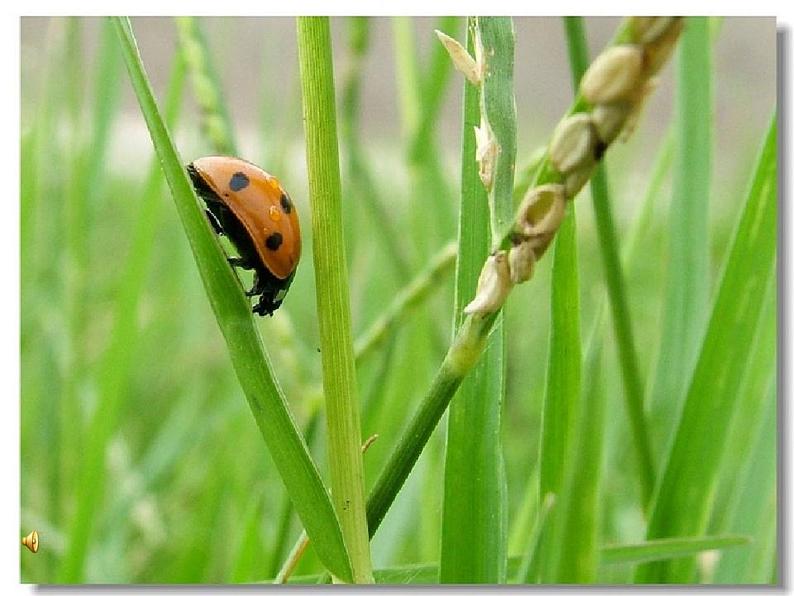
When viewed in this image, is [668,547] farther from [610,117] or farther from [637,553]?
[610,117]

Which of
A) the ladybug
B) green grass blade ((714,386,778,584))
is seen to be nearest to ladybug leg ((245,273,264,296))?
the ladybug


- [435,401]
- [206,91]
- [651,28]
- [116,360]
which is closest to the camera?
[651,28]

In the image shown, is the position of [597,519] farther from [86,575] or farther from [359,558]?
[86,575]

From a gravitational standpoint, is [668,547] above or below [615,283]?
below

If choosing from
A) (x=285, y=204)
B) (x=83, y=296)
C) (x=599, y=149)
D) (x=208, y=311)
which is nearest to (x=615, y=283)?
(x=285, y=204)

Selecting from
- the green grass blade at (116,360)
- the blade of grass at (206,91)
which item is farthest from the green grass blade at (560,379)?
the green grass blade at (116,360)

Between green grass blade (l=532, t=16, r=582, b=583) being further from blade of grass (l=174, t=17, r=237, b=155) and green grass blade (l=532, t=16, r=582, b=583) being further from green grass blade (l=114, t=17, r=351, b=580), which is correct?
blade of grass (l=174, t=17, r=237, b=155)

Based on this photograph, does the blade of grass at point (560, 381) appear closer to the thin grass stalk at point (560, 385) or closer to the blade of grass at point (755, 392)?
the thin grass stalk at point (560, 385)
